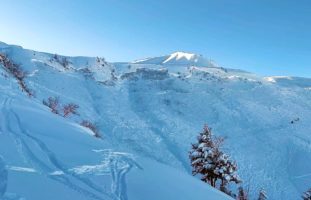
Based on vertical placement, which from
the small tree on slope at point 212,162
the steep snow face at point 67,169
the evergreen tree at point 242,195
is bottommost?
the evergreen tree at point 242,195

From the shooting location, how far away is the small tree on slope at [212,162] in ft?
133

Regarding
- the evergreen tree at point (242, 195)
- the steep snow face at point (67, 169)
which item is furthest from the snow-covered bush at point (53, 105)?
the evergreen tree at point (242, 195)

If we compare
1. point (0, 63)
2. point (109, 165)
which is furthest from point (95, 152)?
point (0, 63)

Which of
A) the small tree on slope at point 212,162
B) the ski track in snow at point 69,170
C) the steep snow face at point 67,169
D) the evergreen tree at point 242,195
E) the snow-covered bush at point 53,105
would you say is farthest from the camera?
the evergreen tree at point 242,195

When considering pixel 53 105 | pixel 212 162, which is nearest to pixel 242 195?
pixel 212 162

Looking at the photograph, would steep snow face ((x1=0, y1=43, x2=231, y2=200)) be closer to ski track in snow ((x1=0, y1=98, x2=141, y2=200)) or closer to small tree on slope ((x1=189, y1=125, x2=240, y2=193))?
ski track in snow ((x1=0, y1=98, x2=141, y2=200))

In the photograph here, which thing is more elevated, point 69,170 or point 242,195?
point 69,170

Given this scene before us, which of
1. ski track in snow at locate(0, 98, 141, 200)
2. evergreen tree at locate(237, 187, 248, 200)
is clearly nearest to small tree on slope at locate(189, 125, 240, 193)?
evergreen tree at locate(237, 187, 248, 200)

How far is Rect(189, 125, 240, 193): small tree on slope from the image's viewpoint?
40625 millimetres

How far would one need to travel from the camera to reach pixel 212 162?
40.9 metres

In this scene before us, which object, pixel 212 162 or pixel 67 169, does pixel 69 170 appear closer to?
pixel 67 169

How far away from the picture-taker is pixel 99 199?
1031 cm

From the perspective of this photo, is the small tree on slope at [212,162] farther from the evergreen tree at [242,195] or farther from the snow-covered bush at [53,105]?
the snow-covered bush at [53,105]

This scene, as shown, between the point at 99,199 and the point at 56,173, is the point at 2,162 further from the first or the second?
the point at 99,199
